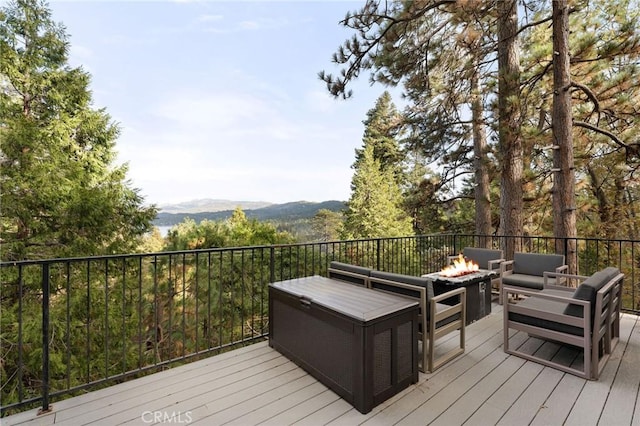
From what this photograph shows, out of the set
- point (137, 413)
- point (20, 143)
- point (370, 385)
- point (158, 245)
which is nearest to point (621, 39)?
point (370, 385)

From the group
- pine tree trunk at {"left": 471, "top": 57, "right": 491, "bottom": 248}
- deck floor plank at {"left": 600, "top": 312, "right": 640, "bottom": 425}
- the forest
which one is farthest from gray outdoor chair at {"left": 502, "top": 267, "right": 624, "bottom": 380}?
pine tree trunk at {"left": 471, "top": 57, "right": 491, "bottom": 248}

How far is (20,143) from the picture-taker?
27.8 ft

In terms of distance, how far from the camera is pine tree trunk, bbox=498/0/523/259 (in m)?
5.31

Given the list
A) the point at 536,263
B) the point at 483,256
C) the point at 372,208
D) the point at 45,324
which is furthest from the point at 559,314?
the point at 372,208

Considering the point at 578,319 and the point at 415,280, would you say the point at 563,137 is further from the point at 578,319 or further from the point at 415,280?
the point at 415,280

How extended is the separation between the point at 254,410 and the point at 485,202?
27.7 feet

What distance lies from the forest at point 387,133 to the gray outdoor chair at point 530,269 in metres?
1.58

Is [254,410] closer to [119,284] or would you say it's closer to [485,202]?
[485,202]

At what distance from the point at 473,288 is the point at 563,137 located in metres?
3.54

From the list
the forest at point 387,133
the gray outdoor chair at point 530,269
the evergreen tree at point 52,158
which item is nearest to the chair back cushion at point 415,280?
the forest at point 387,133

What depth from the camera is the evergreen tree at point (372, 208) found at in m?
18.1

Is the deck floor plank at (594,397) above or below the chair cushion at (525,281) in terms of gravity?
below

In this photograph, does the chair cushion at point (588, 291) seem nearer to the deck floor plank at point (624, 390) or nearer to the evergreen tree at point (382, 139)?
the deck floor plank at point (624, 390)

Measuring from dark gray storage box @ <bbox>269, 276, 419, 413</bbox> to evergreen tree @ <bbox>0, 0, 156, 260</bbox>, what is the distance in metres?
9.30
